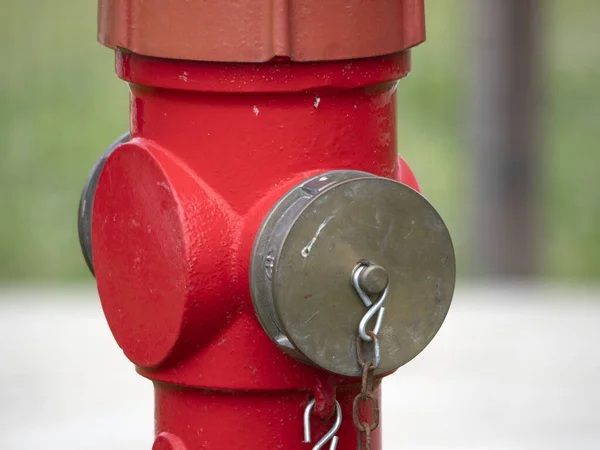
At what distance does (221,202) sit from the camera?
4.20 feet

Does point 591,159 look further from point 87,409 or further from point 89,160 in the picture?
point 87,409

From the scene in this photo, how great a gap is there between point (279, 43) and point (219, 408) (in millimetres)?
451

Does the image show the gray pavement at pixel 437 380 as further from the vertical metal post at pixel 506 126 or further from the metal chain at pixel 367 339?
the metal chain at pixel 367 339

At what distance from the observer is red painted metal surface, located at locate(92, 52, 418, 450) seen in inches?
49.4

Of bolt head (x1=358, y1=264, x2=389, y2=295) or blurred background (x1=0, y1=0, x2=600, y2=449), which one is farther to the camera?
blurred background (x1=0, y1=0, x2=600, y2=449)

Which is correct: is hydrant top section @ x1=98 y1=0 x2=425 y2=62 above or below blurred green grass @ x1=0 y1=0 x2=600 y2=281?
above

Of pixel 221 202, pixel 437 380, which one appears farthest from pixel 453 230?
pixel 221 202

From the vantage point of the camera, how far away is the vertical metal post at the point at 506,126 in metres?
3.18

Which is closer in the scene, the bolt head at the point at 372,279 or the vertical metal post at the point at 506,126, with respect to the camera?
the bolt head at the point at 372,279

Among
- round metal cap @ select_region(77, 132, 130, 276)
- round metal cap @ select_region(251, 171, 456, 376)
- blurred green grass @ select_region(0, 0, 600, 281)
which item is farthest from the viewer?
blurred green grass @ select_region(0, 0, 600, 281)

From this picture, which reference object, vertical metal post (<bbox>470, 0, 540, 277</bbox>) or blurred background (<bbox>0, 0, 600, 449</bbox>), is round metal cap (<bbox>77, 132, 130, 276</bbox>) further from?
vertical metal post (<bbox>470, 0, 540, 277</bbox>)

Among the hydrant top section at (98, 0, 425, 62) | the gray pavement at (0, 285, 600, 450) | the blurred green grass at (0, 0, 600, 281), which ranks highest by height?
the hydrant top section at (98, 0, 425, 62)

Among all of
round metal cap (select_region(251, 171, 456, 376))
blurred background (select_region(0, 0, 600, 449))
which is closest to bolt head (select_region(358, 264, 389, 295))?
round metal cap (select_region(251, 171, 456, 376))

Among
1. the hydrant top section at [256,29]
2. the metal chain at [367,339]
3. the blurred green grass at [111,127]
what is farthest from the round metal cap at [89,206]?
the blurred green grass at [111,127]
